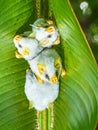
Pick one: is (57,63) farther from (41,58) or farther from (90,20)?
(90,20)

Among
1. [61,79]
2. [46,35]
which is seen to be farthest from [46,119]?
[46,35]

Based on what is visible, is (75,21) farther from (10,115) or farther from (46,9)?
(10,115)

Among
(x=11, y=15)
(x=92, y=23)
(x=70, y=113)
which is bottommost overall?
(x=70, y=113)

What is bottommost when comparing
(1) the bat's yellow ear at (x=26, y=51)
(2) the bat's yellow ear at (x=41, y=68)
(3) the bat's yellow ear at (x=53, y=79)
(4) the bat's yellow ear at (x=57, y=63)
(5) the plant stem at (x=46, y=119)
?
(5) the plant stem at (x=46, y=119)

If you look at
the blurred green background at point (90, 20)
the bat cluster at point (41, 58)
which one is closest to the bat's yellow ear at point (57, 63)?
the bat cluster at point (41, 58)

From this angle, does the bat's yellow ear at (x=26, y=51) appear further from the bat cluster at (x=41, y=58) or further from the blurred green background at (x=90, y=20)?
the blurred green background at (x=90, y=20)

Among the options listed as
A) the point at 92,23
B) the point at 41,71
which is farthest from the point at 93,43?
the point at 41,71

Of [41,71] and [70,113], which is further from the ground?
[41,71]
